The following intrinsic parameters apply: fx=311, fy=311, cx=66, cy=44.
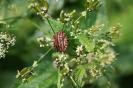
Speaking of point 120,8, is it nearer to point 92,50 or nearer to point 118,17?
point 118,17

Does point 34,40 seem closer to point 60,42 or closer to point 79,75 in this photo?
point 60,42

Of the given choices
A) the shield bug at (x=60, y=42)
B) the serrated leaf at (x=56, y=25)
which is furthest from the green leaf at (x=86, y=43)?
the serrated leaf at (x=56, y=25)

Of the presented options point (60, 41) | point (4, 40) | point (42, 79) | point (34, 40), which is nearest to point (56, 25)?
point (60, 41)

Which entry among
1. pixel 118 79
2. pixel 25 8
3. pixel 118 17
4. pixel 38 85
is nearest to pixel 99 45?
pixel 38 85

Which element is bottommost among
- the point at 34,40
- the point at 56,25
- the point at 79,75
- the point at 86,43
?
the point at 79,75

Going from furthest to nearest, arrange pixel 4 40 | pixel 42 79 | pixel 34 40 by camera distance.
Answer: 1. pixel 34 40
2. pixel 42 79
3. pixel 4 40

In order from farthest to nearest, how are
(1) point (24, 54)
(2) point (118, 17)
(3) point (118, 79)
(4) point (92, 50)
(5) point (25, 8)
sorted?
(2) point (118, 17) → (3) point (118, 79) → (1) point (24, 54) → (5) point (25, 8) → (4) point (92, 50)

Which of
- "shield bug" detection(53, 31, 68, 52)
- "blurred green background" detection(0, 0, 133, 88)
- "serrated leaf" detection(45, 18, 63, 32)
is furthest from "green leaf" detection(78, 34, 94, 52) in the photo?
"blurred green background" detection(0, 0, 133, 88)
